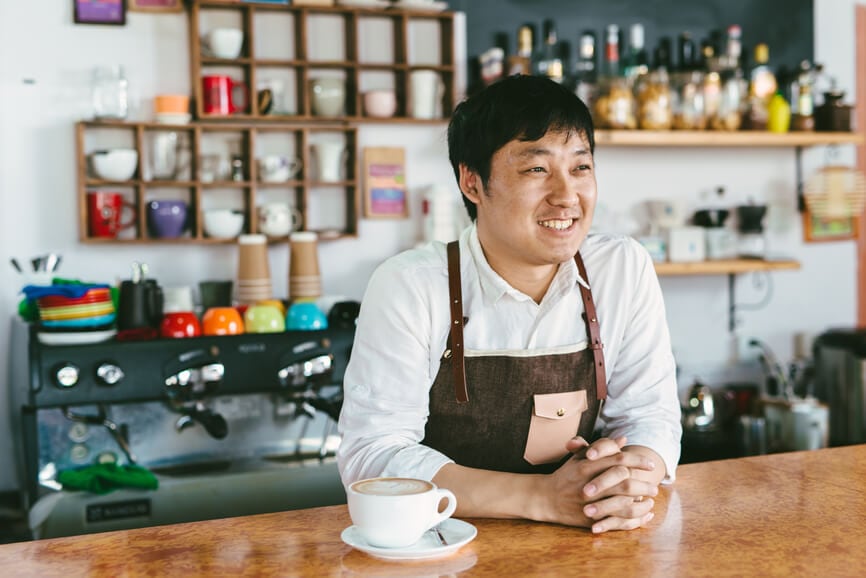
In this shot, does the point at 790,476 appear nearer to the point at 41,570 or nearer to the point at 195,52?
the point at 41,570

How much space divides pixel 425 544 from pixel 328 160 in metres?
2.26

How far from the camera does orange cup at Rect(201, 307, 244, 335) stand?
277cm

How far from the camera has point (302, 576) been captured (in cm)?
121

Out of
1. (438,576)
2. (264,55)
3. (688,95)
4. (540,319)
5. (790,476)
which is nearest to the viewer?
(438,576)

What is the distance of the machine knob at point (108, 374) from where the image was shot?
2559 millimetres

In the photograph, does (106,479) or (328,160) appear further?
(328,160)

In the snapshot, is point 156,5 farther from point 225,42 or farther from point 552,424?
point 552,424

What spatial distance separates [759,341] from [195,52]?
8.23ft

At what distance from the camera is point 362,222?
11.5ft

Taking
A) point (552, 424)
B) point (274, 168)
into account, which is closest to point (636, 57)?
point (274, 168)

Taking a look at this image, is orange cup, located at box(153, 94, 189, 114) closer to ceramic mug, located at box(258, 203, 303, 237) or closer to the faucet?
ceramic mug, located at box(258, 203, 303, 237)

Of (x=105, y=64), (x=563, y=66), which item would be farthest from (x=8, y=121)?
(x=563, y=66)

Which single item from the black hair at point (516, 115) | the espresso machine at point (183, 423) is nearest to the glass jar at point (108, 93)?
the espresso machine at point (183, 423)

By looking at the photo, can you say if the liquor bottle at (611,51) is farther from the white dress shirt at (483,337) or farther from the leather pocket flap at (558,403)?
the leather pocket flap at (558,403)
